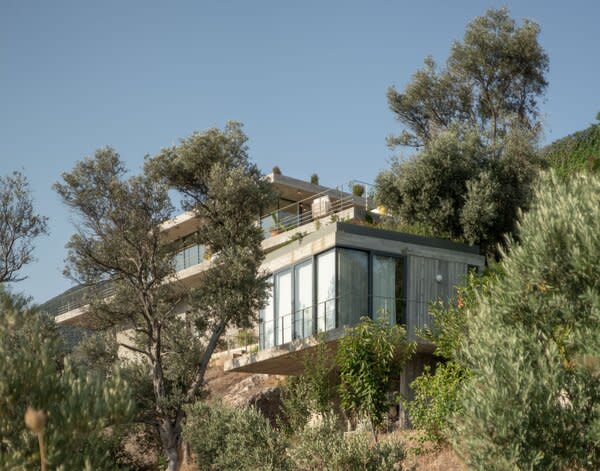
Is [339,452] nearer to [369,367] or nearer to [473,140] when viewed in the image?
[369,367]

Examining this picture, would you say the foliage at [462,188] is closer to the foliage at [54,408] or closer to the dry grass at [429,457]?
the dry grass at [429,457]

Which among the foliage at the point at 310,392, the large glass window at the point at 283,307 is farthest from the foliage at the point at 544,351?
the large glass window at the point at 283,307

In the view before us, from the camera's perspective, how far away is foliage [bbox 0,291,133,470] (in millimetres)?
14344

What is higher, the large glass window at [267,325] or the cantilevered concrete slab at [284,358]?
the large glass window at [267,325]

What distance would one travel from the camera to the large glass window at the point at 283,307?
112ft

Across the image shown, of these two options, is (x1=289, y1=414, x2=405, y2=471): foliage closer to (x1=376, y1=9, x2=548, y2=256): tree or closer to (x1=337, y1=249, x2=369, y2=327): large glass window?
(x1=337, y1=249, x2=369, y2=327): large glass window

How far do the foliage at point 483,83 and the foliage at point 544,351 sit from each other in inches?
1170

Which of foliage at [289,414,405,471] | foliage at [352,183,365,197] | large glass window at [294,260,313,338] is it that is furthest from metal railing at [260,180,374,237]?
foliage at [289,414,405,471]

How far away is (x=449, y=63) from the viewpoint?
161 ft

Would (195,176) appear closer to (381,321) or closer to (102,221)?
(102,221)

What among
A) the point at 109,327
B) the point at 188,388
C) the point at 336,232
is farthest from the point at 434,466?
the point at 109,327

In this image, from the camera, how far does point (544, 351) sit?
57.6ft

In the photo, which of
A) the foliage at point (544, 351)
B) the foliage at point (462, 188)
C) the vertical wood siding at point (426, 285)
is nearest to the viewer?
the foliage at point (544, 351)

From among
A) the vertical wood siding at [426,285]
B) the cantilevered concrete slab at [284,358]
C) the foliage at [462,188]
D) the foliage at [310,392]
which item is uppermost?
the foliage at [462,188]
